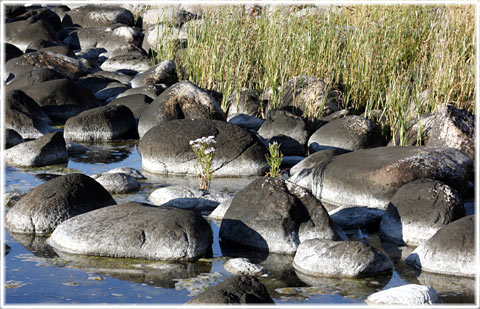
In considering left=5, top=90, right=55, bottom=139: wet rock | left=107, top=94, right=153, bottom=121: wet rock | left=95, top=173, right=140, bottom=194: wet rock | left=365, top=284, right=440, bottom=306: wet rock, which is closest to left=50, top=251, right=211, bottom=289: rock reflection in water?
left=365, top=284, right=440, bottom=306: wet rock

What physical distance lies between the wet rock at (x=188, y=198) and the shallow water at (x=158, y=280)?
3.32ft

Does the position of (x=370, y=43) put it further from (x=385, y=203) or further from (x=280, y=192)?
→ (x=280, y=192)

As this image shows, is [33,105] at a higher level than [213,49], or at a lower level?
lower

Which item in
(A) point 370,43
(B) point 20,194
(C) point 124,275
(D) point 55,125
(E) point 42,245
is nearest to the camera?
(C) point 124,275

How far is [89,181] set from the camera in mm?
6957

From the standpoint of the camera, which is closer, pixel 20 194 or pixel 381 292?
pixel 381 292

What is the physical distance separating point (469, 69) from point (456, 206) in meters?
3.91

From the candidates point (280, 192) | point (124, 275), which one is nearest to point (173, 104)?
point (280, 192)

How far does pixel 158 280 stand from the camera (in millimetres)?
5418

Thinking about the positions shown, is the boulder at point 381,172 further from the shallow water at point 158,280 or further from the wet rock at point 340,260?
the wet rock at point 340,260

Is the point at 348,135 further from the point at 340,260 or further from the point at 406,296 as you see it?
the point at 406,296

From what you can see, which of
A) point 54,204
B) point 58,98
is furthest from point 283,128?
point 54,204

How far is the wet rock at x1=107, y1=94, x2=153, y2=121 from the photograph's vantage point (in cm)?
1166

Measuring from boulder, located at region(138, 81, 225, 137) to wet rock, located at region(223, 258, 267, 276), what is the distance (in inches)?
201
